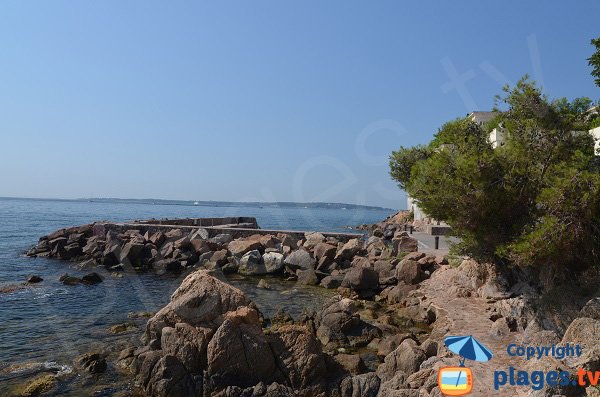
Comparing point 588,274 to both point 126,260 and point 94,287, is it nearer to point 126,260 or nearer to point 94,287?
point 94,287

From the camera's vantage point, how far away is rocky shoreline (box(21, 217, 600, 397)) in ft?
29.9

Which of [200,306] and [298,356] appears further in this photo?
[200,306]

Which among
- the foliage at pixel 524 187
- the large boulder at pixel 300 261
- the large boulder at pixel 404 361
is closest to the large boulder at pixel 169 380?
the large boulder at pixel 404 361

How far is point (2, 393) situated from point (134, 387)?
2.96m

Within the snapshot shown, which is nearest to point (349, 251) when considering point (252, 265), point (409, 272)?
point (252, 265)

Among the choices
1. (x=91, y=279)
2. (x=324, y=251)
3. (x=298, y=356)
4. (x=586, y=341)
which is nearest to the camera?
(x=586, y=341)

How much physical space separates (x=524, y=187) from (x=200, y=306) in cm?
926

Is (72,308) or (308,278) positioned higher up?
(308,278)

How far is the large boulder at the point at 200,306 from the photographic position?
10539 millimetres

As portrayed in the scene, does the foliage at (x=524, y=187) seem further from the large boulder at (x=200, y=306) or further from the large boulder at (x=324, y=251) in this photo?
the large boulder at (x=324, y=251)

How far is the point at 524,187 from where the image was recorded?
460 inches

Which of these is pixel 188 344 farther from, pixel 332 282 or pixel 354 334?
pixel 332 282

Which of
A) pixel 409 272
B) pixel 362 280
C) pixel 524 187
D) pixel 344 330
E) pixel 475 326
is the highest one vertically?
pixel 524 187

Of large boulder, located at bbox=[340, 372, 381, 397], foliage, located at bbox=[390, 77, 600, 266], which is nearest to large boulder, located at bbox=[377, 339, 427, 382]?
large boulder, located at bbox=[340, 372, 381, 397]
